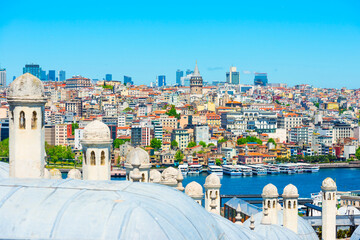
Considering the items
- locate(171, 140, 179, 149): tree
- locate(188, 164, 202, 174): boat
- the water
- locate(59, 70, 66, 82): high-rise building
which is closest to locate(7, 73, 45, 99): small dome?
the water

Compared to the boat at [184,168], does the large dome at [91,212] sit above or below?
above

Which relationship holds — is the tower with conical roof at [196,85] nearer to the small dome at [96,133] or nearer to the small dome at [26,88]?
the small dome at [96,133]

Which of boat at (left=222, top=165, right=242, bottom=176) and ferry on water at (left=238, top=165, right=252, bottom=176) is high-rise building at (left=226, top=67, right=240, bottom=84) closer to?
boat at (left=222, top=165, right=242, bottom=176)

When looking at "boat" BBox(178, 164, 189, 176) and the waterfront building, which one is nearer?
"boat" BBox(178, 164, 189, 176)

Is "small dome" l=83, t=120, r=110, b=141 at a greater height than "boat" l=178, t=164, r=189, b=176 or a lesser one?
greater

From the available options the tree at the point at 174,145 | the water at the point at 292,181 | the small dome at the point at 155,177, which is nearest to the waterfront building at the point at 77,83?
the tree at the point at 174,145

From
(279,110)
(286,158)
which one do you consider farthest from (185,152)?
(279,110)

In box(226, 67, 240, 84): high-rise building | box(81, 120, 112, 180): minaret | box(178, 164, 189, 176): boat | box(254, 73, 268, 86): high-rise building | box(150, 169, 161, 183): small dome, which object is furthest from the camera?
box(254, 73, 268, 86): high-rise building
